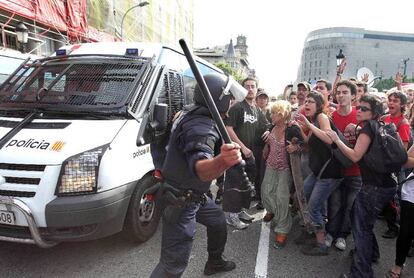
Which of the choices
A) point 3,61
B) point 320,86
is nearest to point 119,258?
point 320,86

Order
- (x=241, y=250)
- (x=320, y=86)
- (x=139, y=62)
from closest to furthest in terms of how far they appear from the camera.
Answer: (x=241, y=250), (x=139, y=62), (x=320, y=86)

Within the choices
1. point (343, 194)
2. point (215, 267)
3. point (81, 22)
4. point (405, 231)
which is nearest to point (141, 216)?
point (215, 267)

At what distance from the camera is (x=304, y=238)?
3947 millimetres

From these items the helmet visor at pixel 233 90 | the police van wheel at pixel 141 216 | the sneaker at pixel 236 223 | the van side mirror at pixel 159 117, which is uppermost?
the helmet visor at pixel 233 90

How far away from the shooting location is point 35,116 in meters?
3.39

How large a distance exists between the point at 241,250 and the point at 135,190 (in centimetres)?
139

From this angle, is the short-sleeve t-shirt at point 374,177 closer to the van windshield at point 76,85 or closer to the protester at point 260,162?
the protester at point 260,162

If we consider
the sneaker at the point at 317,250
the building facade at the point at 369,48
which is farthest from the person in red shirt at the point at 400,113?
the building facade at the point at 369,48

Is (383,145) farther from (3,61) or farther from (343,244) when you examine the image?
(3,61)

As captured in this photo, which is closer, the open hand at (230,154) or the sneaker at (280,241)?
the open hand at (230,154)

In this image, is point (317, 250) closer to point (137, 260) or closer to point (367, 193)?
point (367, 193)

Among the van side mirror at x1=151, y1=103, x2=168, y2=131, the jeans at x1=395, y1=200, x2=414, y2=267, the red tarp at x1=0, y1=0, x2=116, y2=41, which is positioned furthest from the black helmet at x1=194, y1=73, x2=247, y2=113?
the red tarp at x1=0, y1=0, x2=116, y2=41

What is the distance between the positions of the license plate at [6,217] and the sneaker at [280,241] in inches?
109

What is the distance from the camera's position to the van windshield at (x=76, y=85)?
11.6ft
